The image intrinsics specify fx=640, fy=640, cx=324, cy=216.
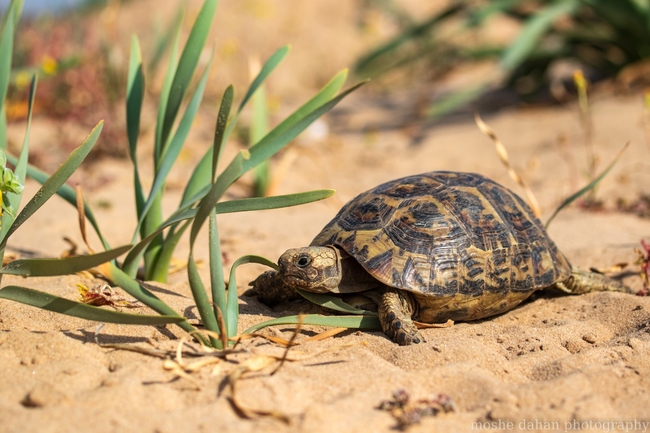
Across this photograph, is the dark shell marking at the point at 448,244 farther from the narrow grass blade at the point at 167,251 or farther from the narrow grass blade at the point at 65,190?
the narrow grass blade at the point at 65,190

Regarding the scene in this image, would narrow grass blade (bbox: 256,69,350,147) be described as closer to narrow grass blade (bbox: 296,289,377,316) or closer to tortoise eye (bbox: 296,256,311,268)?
tortoise eye (bbox: 296,256,311,268)

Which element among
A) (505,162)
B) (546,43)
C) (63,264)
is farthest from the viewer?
(546,43)

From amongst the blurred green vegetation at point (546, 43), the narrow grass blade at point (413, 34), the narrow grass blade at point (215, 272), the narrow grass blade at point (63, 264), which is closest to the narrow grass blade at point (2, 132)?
the narrow grass blade at point (63, 264)

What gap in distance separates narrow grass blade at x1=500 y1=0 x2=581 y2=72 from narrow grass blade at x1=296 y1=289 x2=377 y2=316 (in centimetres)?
364

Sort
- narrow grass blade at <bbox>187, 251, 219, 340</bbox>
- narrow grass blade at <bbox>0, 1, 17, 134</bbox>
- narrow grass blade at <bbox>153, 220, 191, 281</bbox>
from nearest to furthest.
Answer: narrow grass blade at <bbox>187, 251, 219, 340</bbox>
narrow grass blade at <bbox>0, 1, 17, 134</bbox>
narrow grass blade at <bbox>153, 220, 191, 281</bbox>

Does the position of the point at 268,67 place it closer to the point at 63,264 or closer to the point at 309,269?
the point at 309,269

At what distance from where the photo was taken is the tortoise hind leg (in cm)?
327

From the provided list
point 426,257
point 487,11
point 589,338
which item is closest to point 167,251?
point 426,257

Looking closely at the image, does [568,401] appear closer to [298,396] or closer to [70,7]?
[298,396]

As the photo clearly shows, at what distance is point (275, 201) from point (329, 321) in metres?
0.53

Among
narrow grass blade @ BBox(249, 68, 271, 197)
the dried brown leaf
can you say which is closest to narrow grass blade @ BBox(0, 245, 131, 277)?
the dried brown leaf

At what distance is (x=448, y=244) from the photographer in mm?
2832

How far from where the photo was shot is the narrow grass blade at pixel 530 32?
18.8 ft

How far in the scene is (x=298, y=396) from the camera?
2.05m
